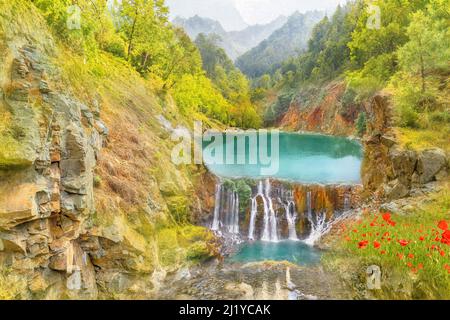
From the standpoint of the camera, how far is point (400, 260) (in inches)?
224

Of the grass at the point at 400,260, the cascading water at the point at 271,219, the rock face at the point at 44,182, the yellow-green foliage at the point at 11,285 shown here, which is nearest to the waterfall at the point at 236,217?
the cascading water at the point at 271,219

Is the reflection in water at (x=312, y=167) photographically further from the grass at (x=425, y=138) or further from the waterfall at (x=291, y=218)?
the grass at (x=425, y=138)

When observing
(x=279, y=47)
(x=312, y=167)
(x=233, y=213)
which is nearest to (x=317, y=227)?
(x=233, y=213)

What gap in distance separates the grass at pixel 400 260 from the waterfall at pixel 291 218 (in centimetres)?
639

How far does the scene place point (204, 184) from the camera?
1420 cm

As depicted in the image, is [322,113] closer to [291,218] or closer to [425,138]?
[291,218]

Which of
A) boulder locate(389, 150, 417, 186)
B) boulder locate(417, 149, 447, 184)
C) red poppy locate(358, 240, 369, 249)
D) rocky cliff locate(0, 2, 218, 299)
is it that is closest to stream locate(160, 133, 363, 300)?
red poppy locate(358, 240, 369, 249)

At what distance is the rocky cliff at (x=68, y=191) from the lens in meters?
5.14

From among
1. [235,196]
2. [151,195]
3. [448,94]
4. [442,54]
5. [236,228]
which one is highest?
[442,54]

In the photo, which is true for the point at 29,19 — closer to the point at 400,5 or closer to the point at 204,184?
the point at 204,184

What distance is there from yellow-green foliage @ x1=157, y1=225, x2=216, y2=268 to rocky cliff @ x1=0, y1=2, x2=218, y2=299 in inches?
1.5

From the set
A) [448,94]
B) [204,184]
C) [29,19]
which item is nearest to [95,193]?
[29,19]

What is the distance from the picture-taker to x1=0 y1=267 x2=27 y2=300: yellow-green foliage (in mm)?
4660
